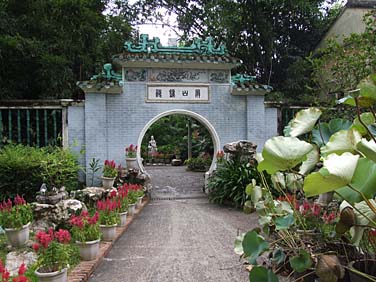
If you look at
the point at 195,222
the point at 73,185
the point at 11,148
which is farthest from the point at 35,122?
the point at 195,222

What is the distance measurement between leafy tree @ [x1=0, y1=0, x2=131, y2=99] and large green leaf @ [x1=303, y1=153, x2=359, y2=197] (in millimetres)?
7465

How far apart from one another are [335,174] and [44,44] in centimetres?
809

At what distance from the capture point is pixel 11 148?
23.2 ft

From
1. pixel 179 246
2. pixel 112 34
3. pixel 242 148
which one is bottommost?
pixel 179 246

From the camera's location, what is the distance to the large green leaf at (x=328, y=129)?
1827mm

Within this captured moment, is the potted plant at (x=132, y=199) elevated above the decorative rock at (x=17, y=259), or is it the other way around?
the potted plant at (x=132, y=199)

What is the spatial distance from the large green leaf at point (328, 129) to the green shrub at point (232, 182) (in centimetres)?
479

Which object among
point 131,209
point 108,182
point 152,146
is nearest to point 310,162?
point 131,209

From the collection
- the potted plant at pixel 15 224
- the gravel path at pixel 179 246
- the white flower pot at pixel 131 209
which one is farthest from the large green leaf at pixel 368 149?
the white flower pot at pixel 131 209

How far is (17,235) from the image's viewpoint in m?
4.10

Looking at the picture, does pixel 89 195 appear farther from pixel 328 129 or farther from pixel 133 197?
pixel 328 129

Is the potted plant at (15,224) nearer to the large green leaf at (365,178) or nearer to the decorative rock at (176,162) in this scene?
the large green leaf at (365,178)

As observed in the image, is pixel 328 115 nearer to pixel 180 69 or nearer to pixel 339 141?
pixel 180 69

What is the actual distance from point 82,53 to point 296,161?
8.40 m
